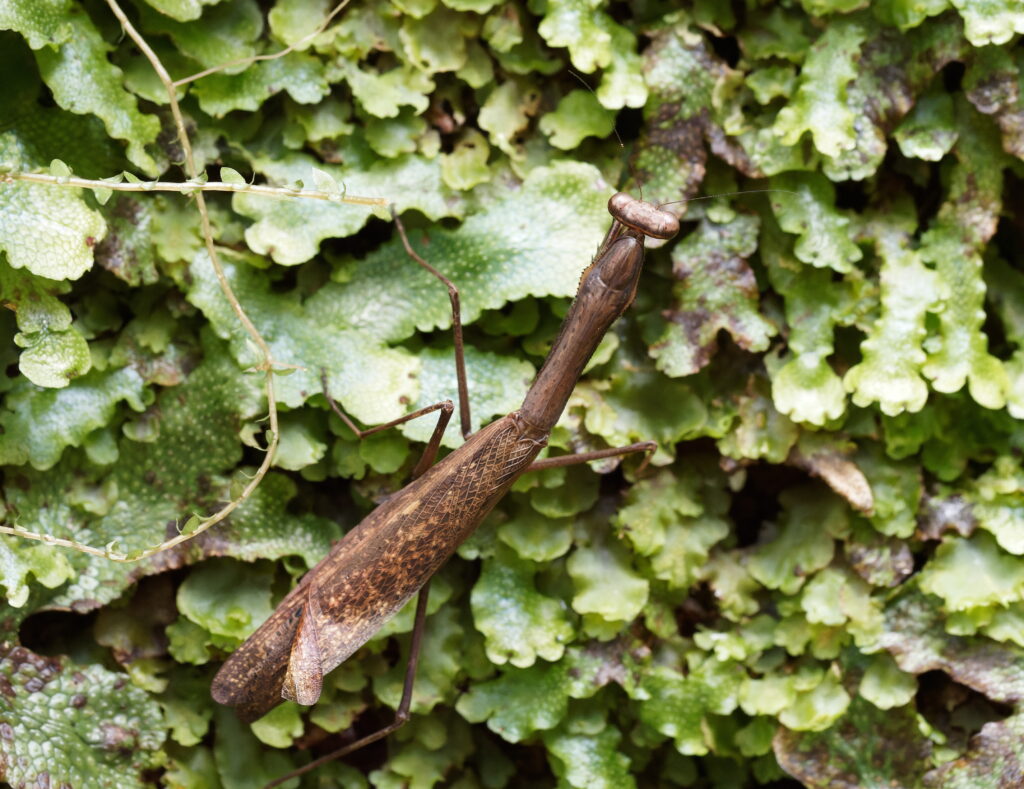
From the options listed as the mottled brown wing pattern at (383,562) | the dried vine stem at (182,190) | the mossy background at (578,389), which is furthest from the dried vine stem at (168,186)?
the mottled brown wing pattern at (383,562)

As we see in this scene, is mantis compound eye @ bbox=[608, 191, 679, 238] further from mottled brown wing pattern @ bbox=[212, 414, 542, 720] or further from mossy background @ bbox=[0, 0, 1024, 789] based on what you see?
mottled brown wing pattern @ bbox=[212, 414, 542, 720]

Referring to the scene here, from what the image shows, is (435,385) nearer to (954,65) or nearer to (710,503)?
(710,503)

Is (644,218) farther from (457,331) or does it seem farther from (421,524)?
(421,524)

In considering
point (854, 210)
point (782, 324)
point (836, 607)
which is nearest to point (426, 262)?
point (782, 324)

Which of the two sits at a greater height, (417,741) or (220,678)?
(220,678)

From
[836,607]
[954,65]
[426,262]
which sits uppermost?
[954,65]

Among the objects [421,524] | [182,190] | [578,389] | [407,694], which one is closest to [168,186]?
[182,190]

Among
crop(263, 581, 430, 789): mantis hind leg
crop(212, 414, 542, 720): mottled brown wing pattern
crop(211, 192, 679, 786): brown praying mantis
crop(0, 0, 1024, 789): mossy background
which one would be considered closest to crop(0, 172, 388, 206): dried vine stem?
crop(0, 0, 1024, 789): mossy background
